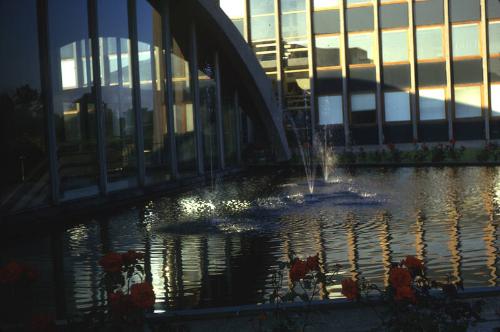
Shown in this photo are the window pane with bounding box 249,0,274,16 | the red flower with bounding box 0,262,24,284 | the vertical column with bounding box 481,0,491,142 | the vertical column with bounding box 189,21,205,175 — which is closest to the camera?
the red flower with bounding box 0,262,24,284

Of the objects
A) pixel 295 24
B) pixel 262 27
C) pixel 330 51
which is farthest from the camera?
pixel 262 27

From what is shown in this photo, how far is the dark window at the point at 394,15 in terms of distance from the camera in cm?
4166

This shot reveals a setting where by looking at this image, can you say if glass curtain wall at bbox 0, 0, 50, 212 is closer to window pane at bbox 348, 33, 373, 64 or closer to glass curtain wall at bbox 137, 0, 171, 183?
glass curtain wall at bbox 137, 0, 171, 183

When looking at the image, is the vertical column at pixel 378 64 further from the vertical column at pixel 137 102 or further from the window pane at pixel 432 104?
the vertical column at pixel 137 102

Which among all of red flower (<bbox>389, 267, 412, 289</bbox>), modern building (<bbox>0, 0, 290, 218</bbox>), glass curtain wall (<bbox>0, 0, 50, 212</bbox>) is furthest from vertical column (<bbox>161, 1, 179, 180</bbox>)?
red flower (<bbox>389, 267, 412, 289</bbox>)

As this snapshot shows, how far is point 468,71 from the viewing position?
134 ft

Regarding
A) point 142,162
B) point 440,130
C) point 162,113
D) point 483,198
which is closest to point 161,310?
point 483,198

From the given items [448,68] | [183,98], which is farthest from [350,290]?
[448,68]

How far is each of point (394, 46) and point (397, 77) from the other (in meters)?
1.82

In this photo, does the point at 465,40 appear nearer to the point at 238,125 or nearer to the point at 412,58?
the point at 412,58

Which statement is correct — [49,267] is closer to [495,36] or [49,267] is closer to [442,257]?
[442,257]

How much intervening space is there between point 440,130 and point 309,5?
417 inches

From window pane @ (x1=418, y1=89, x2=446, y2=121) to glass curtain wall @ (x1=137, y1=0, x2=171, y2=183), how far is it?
76.0 feet

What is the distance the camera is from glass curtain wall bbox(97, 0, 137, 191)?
17.9m
